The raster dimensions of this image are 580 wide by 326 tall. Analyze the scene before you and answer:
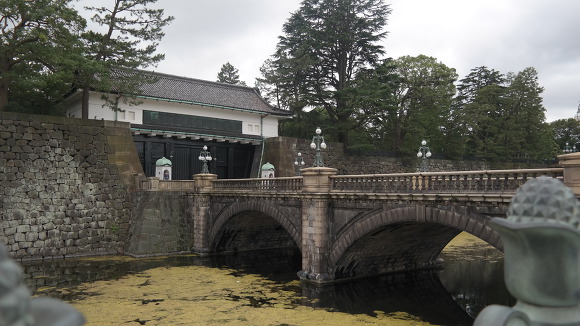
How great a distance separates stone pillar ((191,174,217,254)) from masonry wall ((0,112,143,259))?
4.42 m

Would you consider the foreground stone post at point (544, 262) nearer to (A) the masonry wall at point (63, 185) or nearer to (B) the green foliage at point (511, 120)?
(A) the masonry wall at point (63, 185)

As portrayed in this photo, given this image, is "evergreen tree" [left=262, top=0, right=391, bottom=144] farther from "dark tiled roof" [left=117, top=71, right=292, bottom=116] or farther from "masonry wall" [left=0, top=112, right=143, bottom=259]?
"masonry wall" [left=0, top=112, right=143, bottom=259]

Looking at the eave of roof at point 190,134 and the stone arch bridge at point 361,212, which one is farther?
the eave of roof at point 190,134

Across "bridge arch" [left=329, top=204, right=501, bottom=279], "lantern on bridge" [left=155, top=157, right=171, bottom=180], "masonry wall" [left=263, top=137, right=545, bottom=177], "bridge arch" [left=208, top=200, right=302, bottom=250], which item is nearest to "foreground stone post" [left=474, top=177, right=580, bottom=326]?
"bridge arch" [left=329, top=204, right=501, bottom=279]

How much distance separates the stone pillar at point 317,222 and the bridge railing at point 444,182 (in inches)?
19.8

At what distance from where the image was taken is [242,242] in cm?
2911

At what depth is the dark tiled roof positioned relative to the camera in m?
34.1

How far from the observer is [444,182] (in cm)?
1421

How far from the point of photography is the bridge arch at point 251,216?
20.8 m

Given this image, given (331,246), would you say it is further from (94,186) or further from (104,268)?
(94,186)

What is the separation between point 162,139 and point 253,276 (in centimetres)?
1603

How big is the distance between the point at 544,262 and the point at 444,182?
12024mm

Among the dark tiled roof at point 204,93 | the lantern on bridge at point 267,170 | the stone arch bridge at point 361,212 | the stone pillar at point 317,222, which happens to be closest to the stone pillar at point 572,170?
the stone arch bridge at point 361,212

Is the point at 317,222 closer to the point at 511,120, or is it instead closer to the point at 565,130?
the point at 511,120
